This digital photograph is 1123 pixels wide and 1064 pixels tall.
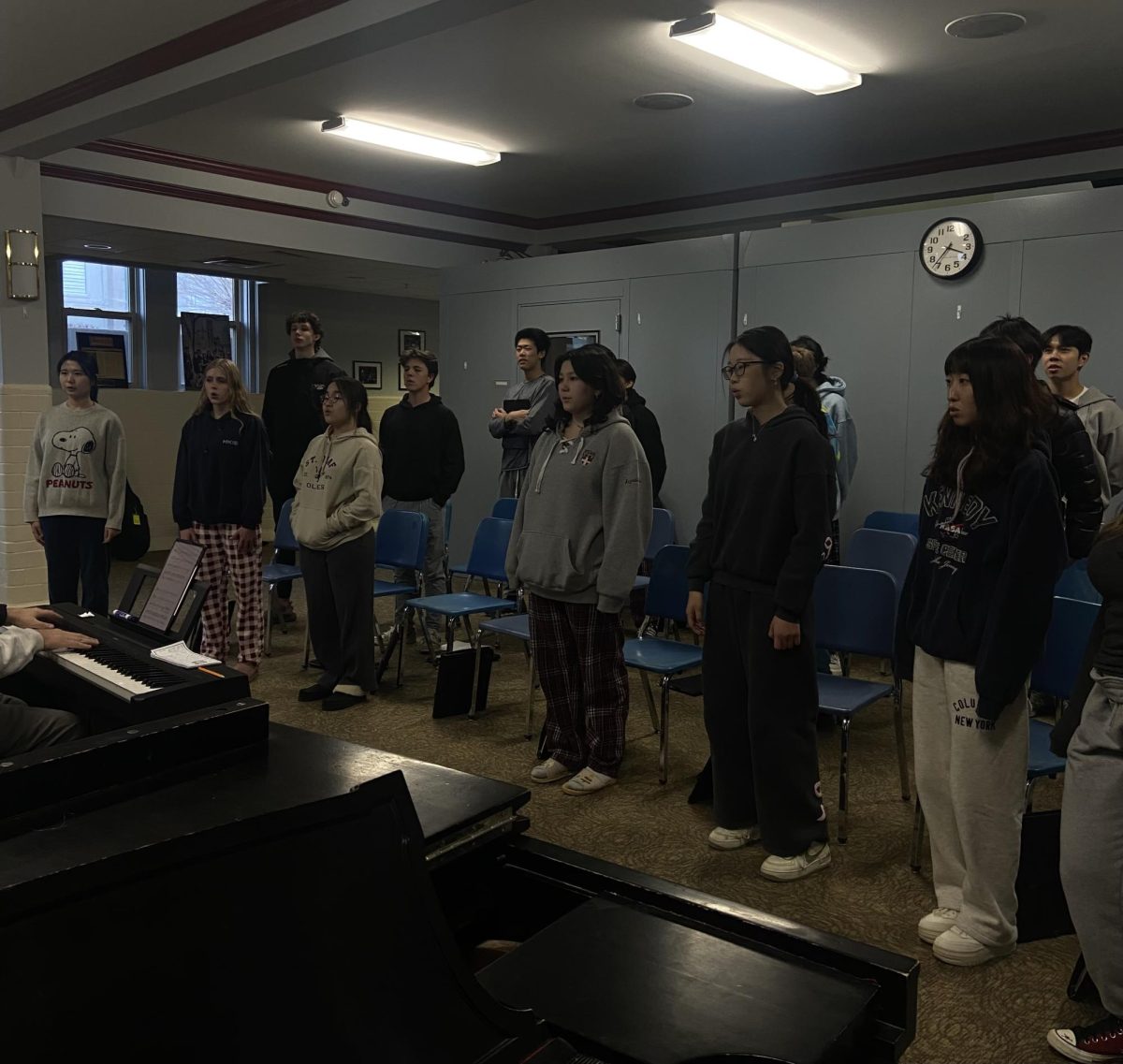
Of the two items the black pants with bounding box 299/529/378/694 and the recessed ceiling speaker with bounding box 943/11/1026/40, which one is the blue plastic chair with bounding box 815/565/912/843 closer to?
the black pants with bounding box 299/529/378/694

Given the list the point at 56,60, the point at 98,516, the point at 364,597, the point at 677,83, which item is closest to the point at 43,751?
the point at 364,597

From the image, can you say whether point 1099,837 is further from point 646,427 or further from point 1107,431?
point 646,427

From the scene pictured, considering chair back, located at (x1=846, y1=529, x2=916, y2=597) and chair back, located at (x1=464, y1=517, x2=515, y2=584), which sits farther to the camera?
chair back, located at (x1=464, y1=517, x2=515, y2=584)

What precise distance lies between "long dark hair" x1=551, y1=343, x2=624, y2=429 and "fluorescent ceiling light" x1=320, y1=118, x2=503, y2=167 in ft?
10.7

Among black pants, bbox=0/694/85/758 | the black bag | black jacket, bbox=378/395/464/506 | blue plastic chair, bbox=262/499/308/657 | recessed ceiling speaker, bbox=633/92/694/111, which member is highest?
recessed ceiling speaker, bbox=633/92/694/111

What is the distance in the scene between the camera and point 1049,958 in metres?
2.54

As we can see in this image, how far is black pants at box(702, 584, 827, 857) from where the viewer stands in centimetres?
283

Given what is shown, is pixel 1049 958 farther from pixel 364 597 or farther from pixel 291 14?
pixel 291 14

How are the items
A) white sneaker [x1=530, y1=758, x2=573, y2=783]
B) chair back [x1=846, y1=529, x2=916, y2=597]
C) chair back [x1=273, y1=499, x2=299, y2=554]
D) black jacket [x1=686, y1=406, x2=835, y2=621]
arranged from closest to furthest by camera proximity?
black jacket [x1=686, y1=406, x2=835, y2=621]
white sneaker [x1=530, y1=758, x2=573, y2=783]
chair back [x1=846, y1=529, x2=916, y2=597]
chair back [x1=273, y1=499, x2=299, y2=554]

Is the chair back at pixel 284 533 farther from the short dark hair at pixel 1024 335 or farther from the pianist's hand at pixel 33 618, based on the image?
the short dark hair at pixel 1024 335

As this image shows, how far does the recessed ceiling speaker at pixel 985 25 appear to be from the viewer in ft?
14.2

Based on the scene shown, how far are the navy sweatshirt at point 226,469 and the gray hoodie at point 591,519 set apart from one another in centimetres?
166

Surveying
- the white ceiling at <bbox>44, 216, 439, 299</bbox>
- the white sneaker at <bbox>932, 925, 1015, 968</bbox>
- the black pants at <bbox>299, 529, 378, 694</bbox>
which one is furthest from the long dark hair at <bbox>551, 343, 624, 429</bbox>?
the white ceiling at <bbox>44, 216, 439, 299</bbox>

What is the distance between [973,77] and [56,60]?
4261 millimetres
